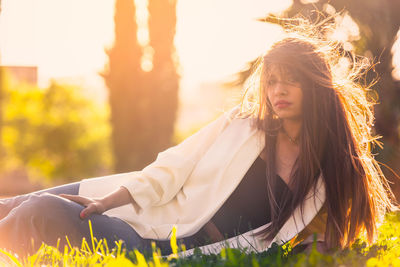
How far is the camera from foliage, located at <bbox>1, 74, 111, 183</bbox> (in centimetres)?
4700

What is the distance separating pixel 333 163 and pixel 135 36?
39.0ft

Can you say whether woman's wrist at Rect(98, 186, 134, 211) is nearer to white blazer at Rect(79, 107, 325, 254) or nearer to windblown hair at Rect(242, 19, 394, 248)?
white blazer at Rect(79, 107, 325, 254)

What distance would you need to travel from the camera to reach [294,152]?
376 centimetres

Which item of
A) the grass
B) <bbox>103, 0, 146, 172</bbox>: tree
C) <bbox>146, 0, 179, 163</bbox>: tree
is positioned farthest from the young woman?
<bbox>103, 0, 146, 172</bbox>: tree

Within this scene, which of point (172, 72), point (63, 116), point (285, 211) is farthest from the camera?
point (63, 116)

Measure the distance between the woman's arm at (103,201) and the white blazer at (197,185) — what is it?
6 cm

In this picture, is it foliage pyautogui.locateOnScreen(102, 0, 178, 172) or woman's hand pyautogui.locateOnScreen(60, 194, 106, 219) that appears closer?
woman's hand pyautogui.locateOnScreen(60, 194, 106, 219)

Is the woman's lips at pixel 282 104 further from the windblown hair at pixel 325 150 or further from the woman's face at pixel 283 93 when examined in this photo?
the windblown hair at pixel 325 150

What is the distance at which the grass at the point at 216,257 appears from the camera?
8.18ft

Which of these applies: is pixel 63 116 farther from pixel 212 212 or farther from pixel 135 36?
pixel 212 212

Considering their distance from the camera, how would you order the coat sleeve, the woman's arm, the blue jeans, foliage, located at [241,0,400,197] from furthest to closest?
foliage, located at [241,0,400,197], the coat sleeve, the woman's arm, the blue jeans

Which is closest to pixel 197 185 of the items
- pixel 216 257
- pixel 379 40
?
pixel 216 257

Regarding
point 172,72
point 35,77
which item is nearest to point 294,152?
point 172,72

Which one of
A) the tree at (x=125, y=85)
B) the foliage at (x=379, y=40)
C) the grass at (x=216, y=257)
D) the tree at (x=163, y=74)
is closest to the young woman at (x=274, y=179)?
the grass at (x=216, y=257)
